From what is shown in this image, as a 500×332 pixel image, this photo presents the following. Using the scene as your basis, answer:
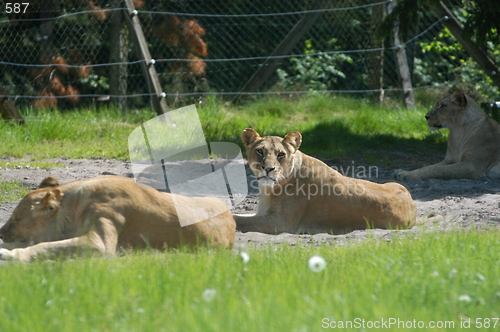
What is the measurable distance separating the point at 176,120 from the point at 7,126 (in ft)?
7.97

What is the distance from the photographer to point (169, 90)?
11.2 m

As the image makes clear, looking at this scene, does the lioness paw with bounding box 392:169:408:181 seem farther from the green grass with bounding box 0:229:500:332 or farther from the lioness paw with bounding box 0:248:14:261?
the lioness paw with bounding box 0:248:14:261

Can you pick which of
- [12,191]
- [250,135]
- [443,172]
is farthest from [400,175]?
[12,191]

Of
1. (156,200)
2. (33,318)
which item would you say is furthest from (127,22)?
(33,318)

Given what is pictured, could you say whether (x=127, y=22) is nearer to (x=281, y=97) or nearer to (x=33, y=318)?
(x=281, y=97)

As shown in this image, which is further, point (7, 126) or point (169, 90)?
point (169, 90)

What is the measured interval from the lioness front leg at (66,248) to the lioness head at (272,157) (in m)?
1.98

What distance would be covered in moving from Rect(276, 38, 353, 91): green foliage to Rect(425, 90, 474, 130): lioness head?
387 cm

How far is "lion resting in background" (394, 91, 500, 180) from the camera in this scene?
8250 millimetres

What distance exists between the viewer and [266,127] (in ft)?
34.1

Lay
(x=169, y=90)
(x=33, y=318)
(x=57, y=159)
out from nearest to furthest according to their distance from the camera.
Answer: (x=33, y=318) → (x=57, y=159) → (x=169, y=90)

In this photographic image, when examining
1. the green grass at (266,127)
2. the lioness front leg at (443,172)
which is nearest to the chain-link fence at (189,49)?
the green grass at (266,127)

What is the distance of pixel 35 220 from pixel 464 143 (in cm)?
640

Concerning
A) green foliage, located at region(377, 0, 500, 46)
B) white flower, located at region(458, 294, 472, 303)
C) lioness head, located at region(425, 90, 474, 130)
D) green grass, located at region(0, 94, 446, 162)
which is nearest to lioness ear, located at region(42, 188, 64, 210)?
white flower, located at region(458, 294, 472, 303)
